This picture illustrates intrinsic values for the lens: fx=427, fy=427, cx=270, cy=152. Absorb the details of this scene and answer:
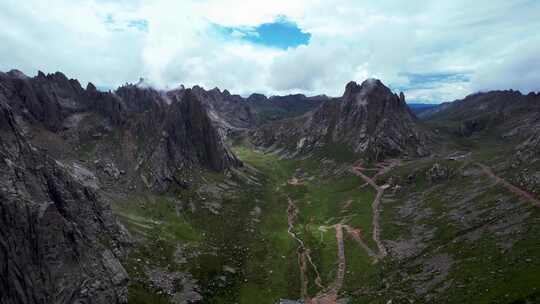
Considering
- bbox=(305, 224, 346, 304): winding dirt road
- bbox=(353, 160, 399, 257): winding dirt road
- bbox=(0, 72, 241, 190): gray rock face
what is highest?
bbox=(0, 72, 241, 190): gray rock face

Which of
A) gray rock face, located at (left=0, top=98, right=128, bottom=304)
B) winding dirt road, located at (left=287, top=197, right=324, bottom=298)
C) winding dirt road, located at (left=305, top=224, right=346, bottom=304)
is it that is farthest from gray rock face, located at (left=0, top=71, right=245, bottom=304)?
winding dirt road, located at (left=287, top=197, right=324, bottom=298)

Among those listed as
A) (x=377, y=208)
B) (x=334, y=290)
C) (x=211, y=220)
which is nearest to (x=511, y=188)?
(x=377, y=208)

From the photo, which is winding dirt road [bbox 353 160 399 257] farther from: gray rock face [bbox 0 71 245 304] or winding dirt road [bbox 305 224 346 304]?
gray rock face [bbox 0 71 245 304]

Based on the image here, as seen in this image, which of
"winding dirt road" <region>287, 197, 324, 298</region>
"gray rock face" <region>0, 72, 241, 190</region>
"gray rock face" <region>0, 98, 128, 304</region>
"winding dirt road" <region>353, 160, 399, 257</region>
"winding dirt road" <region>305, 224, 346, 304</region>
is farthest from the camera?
"gray rock face" <region>0, 72, 241, 190</region>

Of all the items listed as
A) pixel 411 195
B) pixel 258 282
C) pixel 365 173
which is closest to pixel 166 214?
pixel 258 282

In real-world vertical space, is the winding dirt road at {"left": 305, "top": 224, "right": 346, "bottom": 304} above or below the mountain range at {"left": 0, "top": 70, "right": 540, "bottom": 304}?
below

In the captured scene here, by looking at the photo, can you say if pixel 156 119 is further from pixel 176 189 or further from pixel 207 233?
pixel 207 233

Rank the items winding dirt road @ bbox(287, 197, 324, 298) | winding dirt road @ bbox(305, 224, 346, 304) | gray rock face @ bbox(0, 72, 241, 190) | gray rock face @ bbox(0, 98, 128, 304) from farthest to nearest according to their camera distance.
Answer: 1. gray rock face @ bbox(0, 72, 241, 190)
2. winding dirt road @ bbox(287, 197, 324, 298)
3. winding dirt road @ bbox(305, 224, 346, 304)
4. gray rock face @ bbox(0, 98, 128, 304)

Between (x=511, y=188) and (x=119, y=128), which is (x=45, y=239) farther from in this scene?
(x=511, y=188)

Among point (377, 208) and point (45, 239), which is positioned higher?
point (45, 239)

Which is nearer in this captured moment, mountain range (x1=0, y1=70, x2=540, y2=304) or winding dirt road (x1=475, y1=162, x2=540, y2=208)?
mountain range (x1=0, y1=70, x2=540, y2=304)
